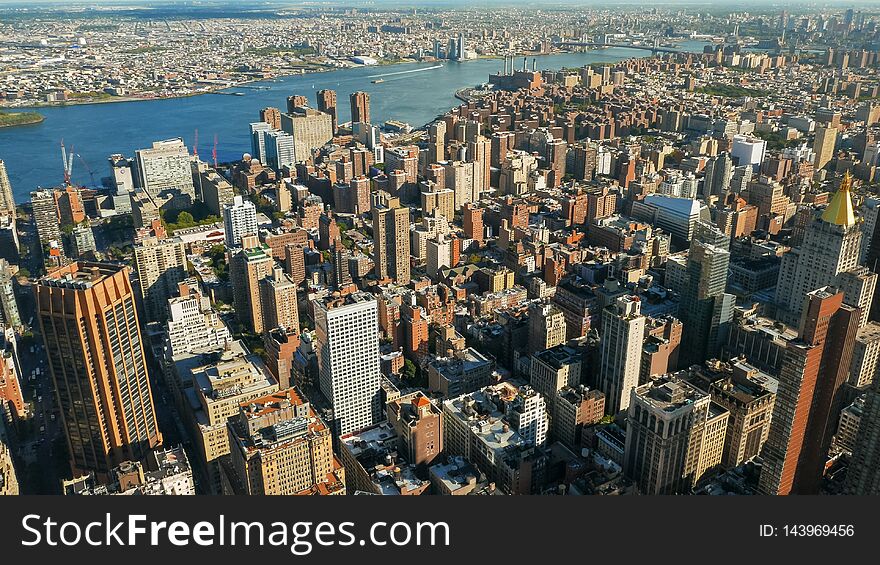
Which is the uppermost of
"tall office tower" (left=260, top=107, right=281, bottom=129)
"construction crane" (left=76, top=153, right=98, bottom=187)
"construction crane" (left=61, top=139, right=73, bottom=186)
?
"tall office tower" (left=260, top=107, right=281, bottom=129)

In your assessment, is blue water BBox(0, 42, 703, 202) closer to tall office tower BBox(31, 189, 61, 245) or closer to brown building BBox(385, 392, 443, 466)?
tall office tower BBox(31, 189, 61, 245)

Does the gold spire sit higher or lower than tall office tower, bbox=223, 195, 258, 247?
higher

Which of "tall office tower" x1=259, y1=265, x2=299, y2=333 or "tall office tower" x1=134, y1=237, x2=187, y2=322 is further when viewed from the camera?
"tall office tower" x1=134, y1=237, x2=187, y2=322

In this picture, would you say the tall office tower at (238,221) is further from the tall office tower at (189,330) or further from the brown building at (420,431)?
the brown building at (420,431)

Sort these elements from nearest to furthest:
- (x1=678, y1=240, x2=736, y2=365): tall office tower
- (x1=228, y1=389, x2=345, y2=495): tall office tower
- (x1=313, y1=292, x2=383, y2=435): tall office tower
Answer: (x1=228, y1=389, x2=345, y2=495): tall office tower → (x1=313, y1=292, x2=383, y2=435): tall office tower → (x1=678, y1=240, x2=736, y2=365): tall office tower

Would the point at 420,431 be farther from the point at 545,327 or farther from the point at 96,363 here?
the point at 96,363

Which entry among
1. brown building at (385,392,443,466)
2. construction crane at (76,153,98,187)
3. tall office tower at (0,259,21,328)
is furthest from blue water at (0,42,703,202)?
brown building at (385,392,443,466)

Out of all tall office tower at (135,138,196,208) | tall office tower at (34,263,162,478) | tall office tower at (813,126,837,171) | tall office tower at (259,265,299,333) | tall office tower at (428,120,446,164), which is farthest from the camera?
tall office tower at (428,120,446,164)
